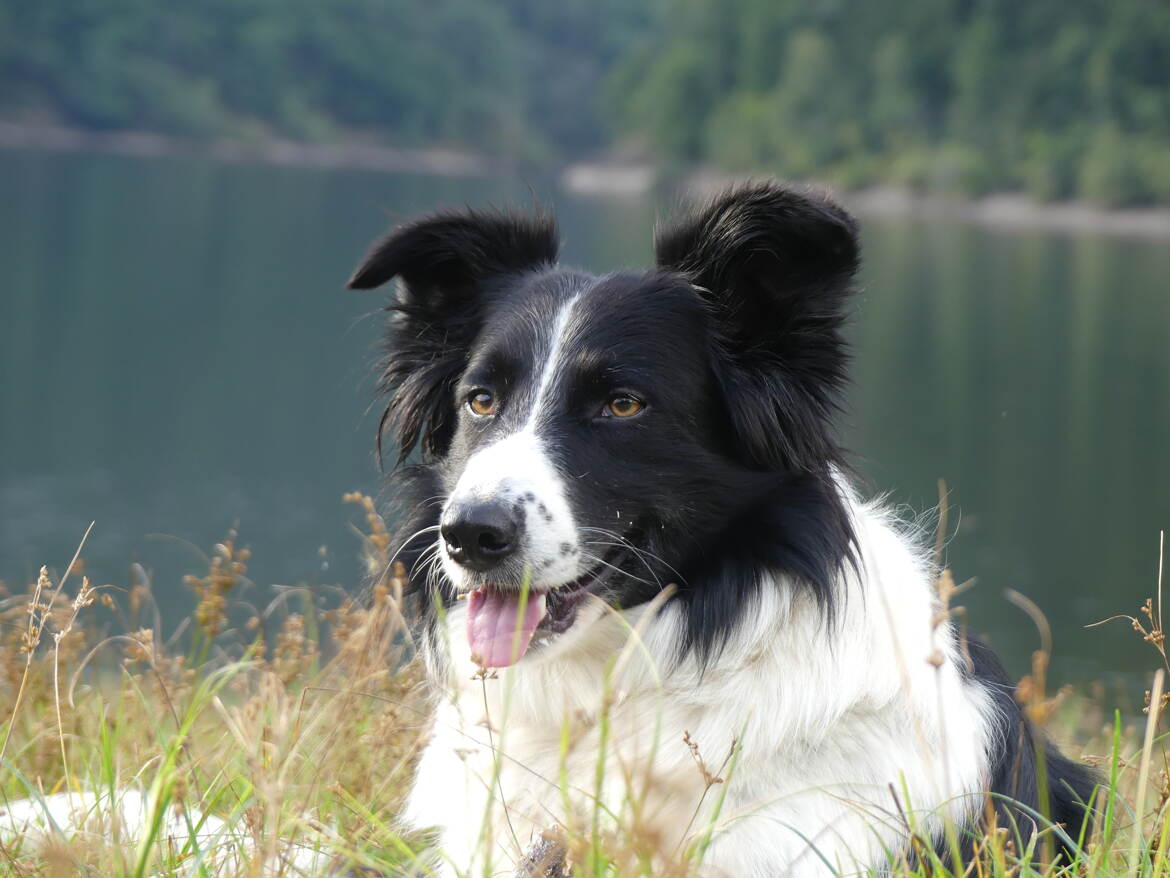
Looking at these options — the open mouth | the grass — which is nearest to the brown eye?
the open mouth

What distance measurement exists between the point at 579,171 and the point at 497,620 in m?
116

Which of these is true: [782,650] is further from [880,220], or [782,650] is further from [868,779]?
[880,220]

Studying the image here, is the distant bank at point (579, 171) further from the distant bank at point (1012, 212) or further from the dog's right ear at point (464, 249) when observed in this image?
the dog's right ear at point (464, 249)

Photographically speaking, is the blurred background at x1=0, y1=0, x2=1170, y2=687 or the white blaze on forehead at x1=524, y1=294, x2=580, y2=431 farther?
the blurred background at x1=0, y1=0, x2=1170, y2=687

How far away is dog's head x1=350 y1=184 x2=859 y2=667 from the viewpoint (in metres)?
3.92

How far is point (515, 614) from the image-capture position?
3895 millimetres

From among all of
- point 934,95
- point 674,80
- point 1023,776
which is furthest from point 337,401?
point 674,80

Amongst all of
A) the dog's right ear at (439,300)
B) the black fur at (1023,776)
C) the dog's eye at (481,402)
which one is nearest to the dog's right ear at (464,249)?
the dog's right ear at (439,300)

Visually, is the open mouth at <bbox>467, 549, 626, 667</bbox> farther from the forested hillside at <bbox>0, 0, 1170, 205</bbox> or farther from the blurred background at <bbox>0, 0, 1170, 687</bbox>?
the forested hillside at <bbox>0, 0, 1170, 205</bbox>

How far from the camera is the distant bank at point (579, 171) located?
74.9 m

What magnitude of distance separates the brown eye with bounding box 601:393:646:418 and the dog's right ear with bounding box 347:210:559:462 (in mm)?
614

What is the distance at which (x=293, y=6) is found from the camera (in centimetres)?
13250

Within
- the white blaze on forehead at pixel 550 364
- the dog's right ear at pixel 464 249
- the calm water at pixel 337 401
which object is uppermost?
the dog's right ear at pixel 464 249

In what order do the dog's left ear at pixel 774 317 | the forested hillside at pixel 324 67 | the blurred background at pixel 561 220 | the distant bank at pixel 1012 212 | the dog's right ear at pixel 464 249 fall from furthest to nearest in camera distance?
the forested hillside at pixel 324 67 → the distant bank at pixel 1012 212 → the blurred background at pixel 561 220 → the dog's right ear at pixel 464 249 → the dog's left ear at pixel 774 317
